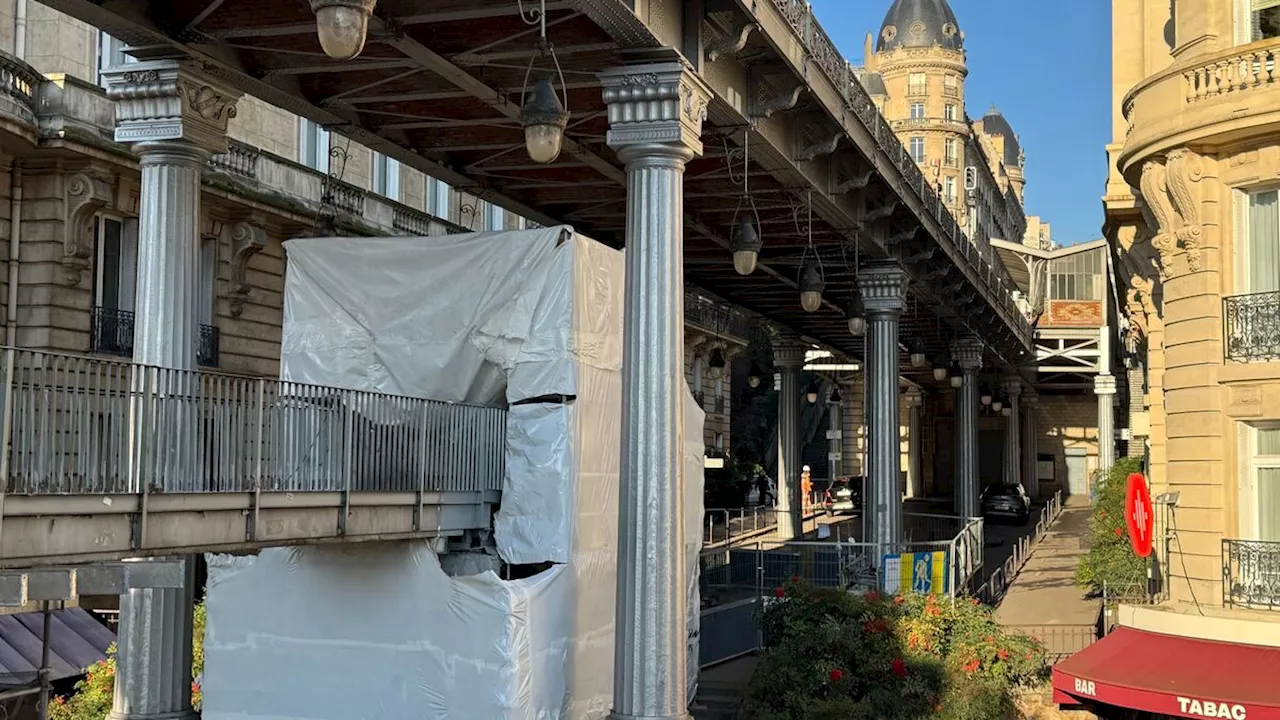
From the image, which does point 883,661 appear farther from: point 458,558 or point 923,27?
point 923,27

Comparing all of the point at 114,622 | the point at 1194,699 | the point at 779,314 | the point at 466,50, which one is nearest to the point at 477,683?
the point at 466,50

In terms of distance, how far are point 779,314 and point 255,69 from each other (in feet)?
81.6

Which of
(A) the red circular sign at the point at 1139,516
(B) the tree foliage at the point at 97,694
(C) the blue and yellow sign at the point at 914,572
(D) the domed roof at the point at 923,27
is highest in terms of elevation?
(D) the domed roof at the point at 923,27

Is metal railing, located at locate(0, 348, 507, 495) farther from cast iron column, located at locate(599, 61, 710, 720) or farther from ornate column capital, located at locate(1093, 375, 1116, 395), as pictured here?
ornate column capital, located at locate(1093, 375, 1116, 395)

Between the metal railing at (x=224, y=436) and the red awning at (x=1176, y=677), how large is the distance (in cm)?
735

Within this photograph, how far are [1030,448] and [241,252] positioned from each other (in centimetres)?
5714

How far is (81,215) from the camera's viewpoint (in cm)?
2322

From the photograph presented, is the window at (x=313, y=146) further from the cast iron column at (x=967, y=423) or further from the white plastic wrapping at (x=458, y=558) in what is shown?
the cast iron column at (x=967, y=423)

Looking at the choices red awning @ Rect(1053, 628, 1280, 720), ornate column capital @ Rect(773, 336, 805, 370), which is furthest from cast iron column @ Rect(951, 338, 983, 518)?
red awning @ Rect(1053, 628, 1280, 720)

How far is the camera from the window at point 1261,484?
55.7ft

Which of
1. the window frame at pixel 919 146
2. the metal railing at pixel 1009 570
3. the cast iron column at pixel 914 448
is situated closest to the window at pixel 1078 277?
the metal railing at pixel 1009 570

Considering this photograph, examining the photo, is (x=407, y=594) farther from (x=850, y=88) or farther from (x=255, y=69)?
(x=850, y=88)

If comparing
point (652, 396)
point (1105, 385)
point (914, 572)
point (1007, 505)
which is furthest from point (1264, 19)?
point (1007, 505)

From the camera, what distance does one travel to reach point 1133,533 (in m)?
18.1
